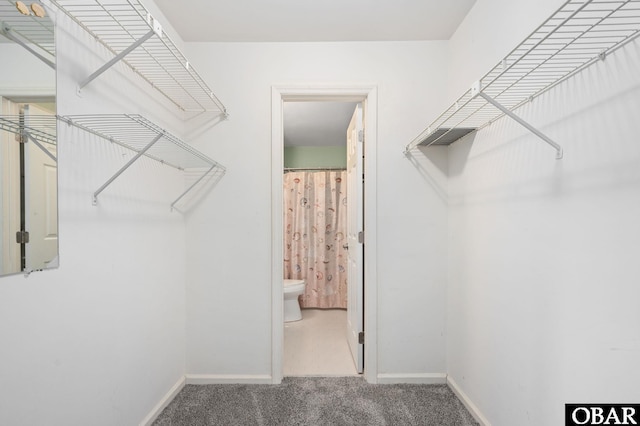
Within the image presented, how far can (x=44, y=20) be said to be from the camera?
1071mm

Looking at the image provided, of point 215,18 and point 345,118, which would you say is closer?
point 215,18

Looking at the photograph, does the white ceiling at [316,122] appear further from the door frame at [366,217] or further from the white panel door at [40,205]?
the white panel door at [40,205]

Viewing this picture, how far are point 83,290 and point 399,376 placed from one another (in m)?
1.90

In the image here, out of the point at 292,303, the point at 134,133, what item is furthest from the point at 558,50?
the point at 292,303

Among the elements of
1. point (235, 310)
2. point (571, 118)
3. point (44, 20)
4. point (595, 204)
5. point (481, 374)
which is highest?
point (44, 20)

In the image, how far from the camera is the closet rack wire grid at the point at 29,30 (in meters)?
0.93

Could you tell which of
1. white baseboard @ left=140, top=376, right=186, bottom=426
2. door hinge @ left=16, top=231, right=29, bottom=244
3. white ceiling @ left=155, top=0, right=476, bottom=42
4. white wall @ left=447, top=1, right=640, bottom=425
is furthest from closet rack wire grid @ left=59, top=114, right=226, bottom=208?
white wall @ left=447, top=1, right=640, bottom=425

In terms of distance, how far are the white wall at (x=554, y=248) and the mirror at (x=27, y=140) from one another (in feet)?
5.83

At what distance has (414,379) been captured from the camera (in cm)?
216

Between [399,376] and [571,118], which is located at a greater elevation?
[571,118]

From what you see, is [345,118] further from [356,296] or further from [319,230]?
[356,296]

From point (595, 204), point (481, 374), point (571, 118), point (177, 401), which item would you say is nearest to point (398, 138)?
point (571, 118)

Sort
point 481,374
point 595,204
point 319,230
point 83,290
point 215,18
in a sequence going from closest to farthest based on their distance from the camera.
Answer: point 595,204
point 83,290
point 481,374
point 215,18
point 319,230

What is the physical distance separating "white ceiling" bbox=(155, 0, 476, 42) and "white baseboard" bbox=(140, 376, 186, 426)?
7.44ft
